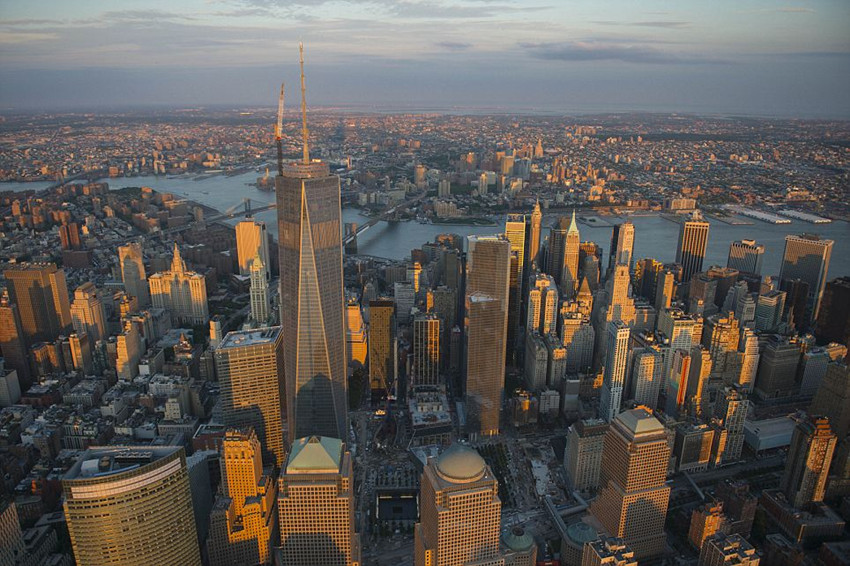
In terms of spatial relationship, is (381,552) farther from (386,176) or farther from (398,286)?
(386,176)

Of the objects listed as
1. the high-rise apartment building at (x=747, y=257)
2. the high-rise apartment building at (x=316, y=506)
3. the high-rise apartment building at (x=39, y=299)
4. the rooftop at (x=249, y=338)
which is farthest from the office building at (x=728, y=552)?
the high-rise apartment building at (x=39, y=299)

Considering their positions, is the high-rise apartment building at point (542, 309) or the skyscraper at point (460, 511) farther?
the high-rise apartment building at point (542, 309)

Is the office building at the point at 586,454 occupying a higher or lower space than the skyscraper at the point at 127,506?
lower

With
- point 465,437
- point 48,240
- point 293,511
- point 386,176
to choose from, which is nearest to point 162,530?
point 293,511

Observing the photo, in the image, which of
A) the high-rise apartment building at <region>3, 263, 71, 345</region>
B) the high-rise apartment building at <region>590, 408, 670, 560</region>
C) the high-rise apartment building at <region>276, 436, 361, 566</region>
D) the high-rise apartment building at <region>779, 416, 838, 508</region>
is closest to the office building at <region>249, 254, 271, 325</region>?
the high-rise apartment building at <region>3, 263, 71, 345</region>

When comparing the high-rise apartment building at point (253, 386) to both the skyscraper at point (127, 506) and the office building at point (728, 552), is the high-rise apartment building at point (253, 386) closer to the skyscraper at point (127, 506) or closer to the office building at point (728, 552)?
the skyscraper at point (127, 506)

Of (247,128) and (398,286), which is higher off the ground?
(247,128)

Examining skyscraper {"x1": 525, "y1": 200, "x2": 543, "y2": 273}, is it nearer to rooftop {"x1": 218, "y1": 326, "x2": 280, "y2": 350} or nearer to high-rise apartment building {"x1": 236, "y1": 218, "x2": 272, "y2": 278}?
high-rise apartment building {"x1": 236, "y1": 218, "x2": 272, "y2": 278}
